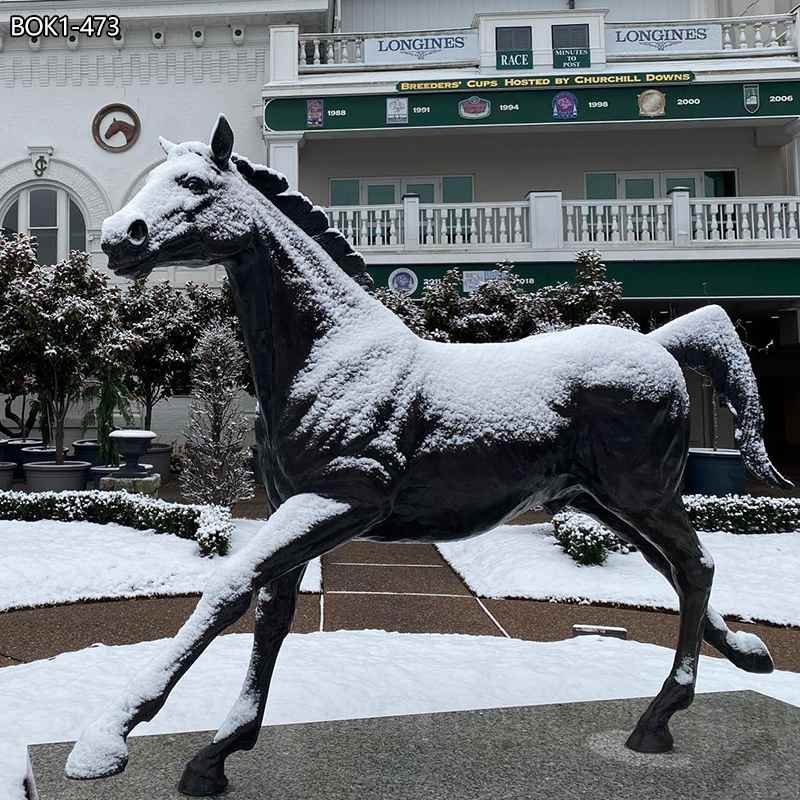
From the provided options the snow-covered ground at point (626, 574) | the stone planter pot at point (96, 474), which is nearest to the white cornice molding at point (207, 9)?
the stone planter pot at point (96, 474)

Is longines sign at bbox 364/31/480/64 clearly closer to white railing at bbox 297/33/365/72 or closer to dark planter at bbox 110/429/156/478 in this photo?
white railing at bbox 297/33/365/72

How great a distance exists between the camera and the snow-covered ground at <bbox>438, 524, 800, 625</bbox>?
6.70m

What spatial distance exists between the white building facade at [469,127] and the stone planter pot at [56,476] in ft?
23.3

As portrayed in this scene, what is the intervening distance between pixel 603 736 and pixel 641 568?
5273 mm

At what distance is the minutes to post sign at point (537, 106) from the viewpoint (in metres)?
15.6

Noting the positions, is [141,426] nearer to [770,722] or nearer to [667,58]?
[667,58]

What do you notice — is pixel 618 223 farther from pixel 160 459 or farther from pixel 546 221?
pixel 160 459

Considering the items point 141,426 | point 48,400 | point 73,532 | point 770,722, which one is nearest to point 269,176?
point 770,722

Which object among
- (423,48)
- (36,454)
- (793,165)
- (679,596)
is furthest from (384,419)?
(793,165)

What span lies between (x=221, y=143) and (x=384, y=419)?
110 cm

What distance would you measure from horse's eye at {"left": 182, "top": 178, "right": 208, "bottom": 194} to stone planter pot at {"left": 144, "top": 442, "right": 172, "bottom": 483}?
1365 cm

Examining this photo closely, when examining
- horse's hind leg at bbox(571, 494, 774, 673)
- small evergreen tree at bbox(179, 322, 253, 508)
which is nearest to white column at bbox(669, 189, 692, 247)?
small evergreen tree at bbox(179, 322, 253, 508)

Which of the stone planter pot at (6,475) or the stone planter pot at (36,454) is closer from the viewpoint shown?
the stone planter pot at (6,475)

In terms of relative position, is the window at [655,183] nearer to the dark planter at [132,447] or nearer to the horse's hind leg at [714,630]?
the dark planter at [132,447]
